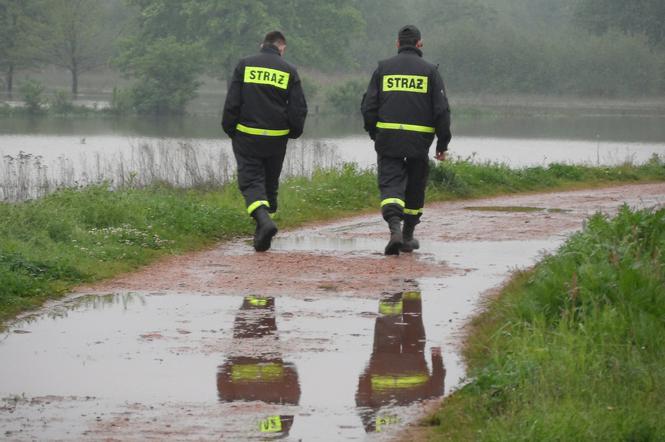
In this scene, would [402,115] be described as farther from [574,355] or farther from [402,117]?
[574,355]

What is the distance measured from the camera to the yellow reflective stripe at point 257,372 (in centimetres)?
669

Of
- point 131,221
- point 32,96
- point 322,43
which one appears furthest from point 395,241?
point 322,43

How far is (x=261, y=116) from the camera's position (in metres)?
11.2

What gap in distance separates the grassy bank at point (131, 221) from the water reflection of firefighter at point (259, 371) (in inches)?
63.2

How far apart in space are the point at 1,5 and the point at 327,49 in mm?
19461

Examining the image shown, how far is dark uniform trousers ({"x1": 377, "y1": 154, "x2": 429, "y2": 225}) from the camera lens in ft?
36.9

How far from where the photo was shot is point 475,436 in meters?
5.54

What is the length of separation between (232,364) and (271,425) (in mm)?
1192

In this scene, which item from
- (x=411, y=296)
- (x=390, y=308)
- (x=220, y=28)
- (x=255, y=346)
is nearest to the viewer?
(x=255, y=346)

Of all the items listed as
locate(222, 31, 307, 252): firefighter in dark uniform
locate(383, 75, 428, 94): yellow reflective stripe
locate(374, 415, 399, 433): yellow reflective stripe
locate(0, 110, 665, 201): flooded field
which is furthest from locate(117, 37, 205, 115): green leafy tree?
locate(374, 415, 399, 433): yellow reflective stripe

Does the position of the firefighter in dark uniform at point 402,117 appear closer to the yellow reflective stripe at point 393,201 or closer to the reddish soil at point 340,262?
the yellow reflective stripe at point 393,201

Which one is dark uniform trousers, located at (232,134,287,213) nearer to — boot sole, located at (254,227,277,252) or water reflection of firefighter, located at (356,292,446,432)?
boot sole, located at (254,227,277,252)

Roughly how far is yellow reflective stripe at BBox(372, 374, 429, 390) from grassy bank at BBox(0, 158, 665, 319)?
2.77 m

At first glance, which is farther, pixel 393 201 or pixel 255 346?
pixel 393 201
